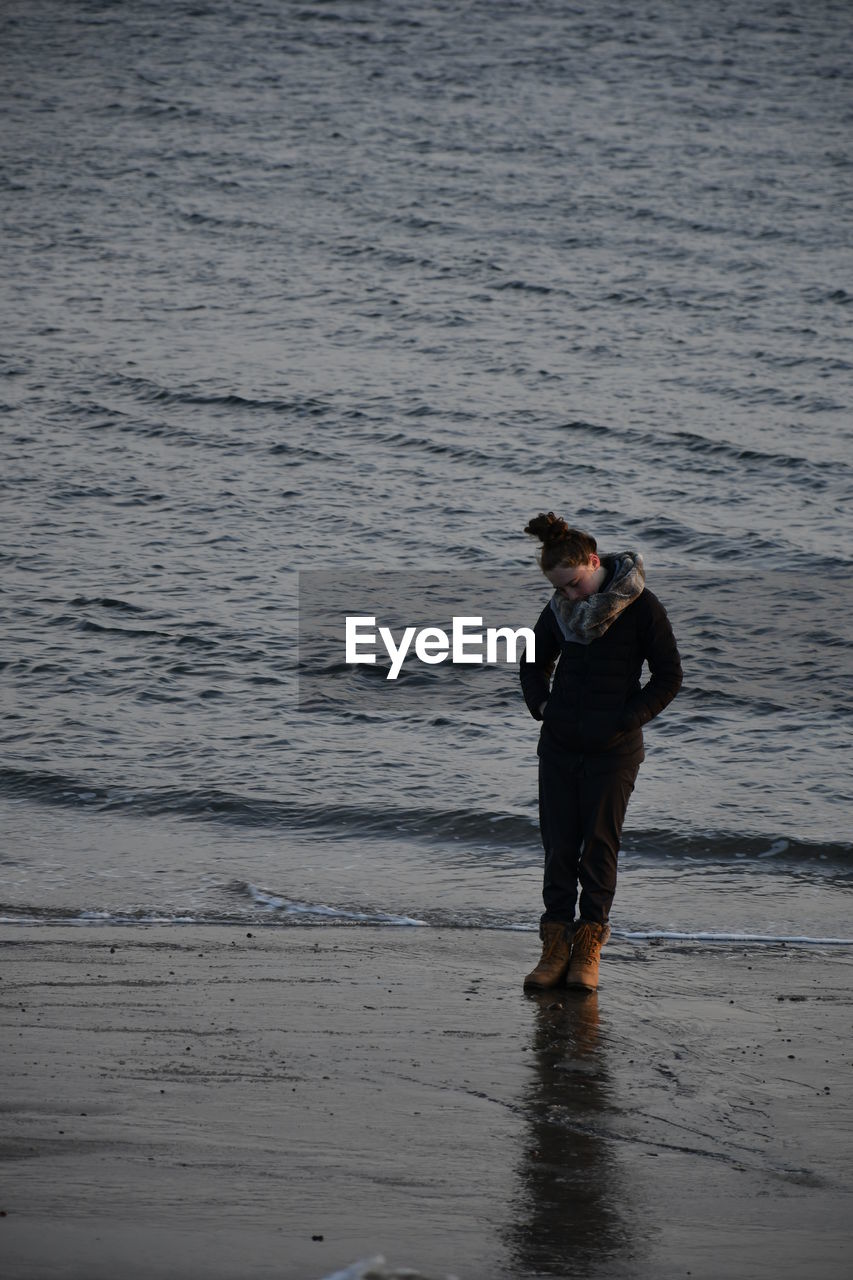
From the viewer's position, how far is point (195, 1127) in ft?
13.1

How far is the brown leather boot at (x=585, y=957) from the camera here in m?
5.46

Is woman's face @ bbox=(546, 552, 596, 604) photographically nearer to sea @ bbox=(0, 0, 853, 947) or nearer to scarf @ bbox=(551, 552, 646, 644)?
scarf @ bbox=(551, 552, 646, 644)

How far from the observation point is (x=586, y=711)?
17.7 ft

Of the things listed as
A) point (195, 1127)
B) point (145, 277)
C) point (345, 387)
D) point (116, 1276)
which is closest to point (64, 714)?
point (195, 1127)

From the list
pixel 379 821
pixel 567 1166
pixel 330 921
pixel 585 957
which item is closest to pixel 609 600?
pixel 585 957

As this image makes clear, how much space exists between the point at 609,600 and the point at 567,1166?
2.06 metres

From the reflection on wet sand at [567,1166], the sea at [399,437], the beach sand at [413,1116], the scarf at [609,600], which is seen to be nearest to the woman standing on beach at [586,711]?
the scarf at [609,600]

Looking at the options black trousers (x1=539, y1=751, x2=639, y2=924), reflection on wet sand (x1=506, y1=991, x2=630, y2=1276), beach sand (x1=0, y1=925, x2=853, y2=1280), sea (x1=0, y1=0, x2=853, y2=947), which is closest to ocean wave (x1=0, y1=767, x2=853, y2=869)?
sea (x1=0, y1=0, x2=853, y2=947)

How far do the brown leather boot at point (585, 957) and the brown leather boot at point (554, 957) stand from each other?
0.04 meters

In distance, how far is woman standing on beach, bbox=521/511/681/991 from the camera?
5258mm

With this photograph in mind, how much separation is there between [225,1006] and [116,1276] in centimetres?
200

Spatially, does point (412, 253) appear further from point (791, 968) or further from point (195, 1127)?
point (195, 1127)

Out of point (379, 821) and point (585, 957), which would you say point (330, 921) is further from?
point (379, 821)

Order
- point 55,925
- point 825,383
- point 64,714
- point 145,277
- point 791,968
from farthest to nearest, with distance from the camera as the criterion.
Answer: point 145,277 → point 825,383 → point 64,714 → point 55,925 → point 791,968
